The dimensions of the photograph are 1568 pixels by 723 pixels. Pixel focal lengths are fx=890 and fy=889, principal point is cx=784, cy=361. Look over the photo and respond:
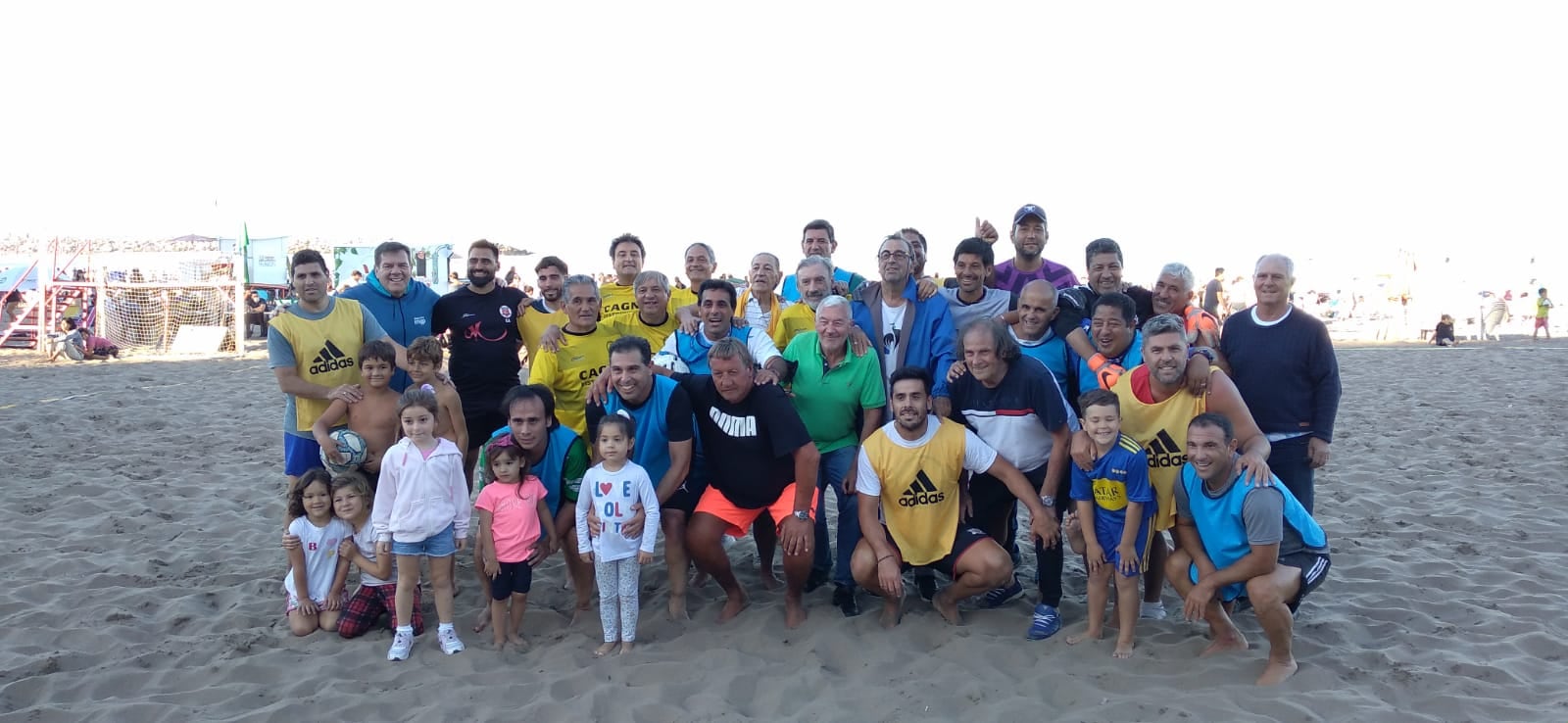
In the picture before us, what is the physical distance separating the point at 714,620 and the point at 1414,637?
3.50 m

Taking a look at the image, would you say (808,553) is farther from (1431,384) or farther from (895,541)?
(1431,384)

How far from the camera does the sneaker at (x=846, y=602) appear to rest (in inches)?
188

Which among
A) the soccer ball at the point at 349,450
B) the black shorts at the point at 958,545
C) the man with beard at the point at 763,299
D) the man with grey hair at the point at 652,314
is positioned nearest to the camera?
the black shorts at the point at 958,545

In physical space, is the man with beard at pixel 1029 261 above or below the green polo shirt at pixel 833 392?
above

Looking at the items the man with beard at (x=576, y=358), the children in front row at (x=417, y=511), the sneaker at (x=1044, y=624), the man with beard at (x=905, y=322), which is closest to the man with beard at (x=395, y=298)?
the man with beard at (x=576, y=358)

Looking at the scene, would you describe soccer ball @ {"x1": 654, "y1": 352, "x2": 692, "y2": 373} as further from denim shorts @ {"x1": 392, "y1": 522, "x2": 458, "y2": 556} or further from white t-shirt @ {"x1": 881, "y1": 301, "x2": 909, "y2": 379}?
denim shorts @ {"x1": 392, "y1": 522, "x2": 458, "y2": 556}

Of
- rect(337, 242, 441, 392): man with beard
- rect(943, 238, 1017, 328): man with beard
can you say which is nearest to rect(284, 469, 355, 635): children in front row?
rect(337, 242, 441, 392): man with beard

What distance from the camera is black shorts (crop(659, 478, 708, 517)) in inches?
192

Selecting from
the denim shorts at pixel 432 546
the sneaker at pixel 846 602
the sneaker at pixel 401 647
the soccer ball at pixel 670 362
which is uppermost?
the soccer ball at pixel 670 362

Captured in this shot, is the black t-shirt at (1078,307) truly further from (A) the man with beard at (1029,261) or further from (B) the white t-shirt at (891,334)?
(B) the white t-shirt at (891,334)

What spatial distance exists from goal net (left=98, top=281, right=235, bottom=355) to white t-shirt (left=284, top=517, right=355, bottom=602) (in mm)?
18549

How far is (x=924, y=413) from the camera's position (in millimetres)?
4430

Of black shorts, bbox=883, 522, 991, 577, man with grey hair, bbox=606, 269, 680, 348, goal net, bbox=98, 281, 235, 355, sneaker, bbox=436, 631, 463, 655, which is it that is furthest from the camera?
goal net, bbox=98, 281, 235, 355

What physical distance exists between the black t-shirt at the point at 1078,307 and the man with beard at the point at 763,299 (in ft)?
5.70
